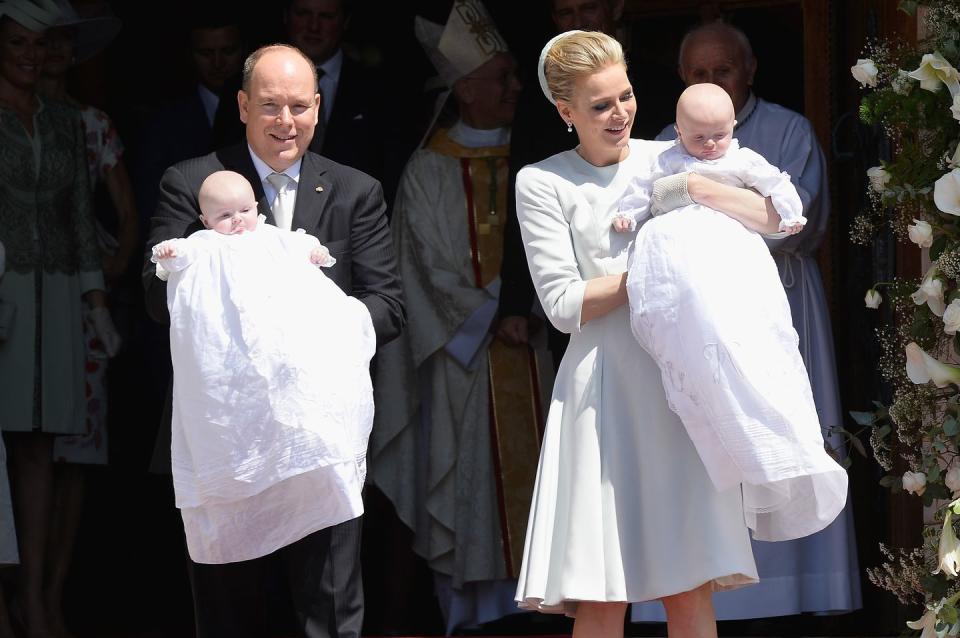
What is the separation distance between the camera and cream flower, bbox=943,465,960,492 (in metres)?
4.71

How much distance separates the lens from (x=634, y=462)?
443cm

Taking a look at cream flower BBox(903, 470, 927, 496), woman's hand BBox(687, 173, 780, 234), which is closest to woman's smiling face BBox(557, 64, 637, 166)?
woman's hand BBox(687, 173, 780, 234)

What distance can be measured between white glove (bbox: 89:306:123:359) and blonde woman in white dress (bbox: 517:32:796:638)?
2524 mm

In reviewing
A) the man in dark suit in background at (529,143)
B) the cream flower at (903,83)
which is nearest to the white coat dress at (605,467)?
→ the cream flower at (903,83)

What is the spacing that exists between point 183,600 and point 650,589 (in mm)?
3251

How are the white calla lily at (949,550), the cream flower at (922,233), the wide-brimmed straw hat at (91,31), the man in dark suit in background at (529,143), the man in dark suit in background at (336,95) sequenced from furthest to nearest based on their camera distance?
the wide-brimmed straw hat at (91,31)
the man in dark suit in background at (336,95)
the man in dark suit in background at (529,143)
the cream flower at (922,233)
the white calla lily at (949,550)

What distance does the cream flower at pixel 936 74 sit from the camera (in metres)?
4.70

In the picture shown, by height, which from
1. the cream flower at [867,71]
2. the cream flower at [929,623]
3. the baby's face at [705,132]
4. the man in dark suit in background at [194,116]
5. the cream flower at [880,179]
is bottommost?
the cream flower at [929,623]

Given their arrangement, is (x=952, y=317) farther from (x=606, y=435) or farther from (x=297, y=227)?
(x=297, y=227)

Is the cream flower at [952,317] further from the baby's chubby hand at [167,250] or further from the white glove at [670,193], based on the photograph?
the baby's chubby hand at [167,250]

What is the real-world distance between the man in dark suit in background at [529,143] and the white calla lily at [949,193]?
181 centimetres

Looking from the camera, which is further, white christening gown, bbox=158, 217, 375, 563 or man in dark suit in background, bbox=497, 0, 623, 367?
man in dark suit in background, bbox=497, 0, 623, 367

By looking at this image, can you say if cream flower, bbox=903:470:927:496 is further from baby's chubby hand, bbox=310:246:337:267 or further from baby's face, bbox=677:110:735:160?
baby's chubby hand, bbox=310:246:337:267

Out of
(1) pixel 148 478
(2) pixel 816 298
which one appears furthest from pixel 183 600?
(2) pixel 816 298
